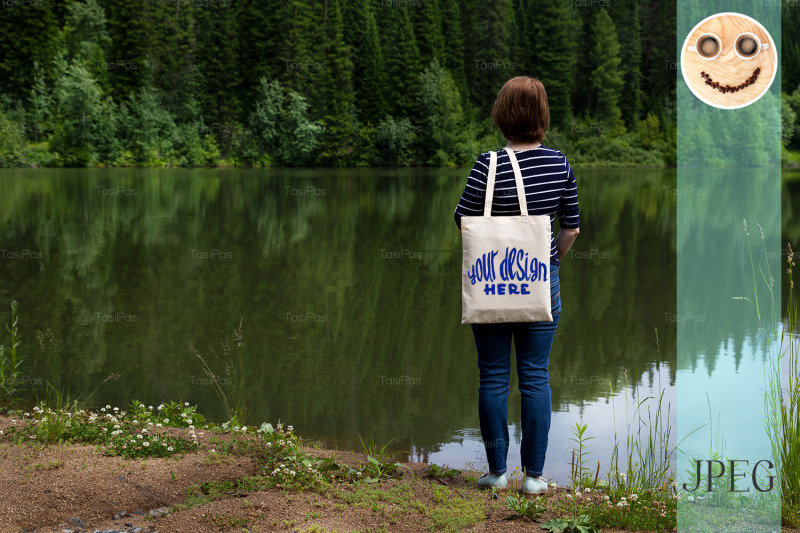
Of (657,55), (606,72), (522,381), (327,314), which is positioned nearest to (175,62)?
(606,72)

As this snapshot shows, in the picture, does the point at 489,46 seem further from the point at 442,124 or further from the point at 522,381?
the point at 522,381

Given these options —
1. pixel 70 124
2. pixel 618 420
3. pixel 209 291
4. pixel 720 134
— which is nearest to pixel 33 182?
pixel 70 124

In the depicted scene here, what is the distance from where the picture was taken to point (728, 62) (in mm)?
3275

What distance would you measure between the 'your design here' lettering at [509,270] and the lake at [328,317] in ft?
2.19

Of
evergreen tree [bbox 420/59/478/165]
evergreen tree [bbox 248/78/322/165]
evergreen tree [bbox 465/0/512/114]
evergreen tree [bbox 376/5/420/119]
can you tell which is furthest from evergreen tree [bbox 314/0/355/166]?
evergreen tree [bbox 465/0/512/114]

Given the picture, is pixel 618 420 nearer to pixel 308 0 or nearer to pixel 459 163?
pixel 459 163

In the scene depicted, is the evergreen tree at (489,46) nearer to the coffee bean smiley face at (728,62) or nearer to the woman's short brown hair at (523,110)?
the woman's short brown hair at (523,110)

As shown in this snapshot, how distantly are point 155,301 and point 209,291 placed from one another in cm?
99

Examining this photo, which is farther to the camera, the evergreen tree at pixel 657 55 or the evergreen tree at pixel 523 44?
the evergreen tree at pixel 657 55

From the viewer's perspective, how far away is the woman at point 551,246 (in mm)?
4086

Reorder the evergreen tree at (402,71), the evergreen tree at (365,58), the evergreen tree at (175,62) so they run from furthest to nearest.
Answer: the evergreen tree at (365,58) → the evergreen tree at (402,71) → the evergreen tree at (175,62)

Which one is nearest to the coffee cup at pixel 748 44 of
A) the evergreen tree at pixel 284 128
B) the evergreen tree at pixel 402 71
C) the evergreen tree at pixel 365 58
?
the evergreen tree at pixel 284 128

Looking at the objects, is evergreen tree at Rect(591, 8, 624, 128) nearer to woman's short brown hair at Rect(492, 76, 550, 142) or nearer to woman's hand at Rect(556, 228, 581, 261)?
woman's hand at Rect(556, 228, 581, 261)

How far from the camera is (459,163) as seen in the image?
61875mm
